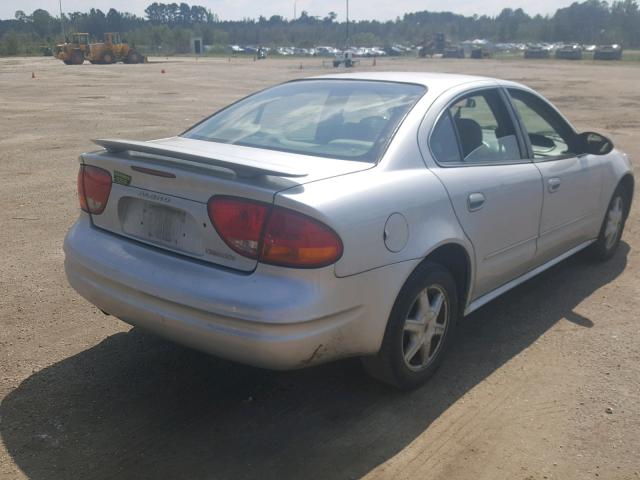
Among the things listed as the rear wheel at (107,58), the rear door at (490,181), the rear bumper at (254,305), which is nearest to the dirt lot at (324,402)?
the rear bumper at (254,305)

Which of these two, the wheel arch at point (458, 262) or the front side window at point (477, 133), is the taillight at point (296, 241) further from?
the front side window at point (477, 133)

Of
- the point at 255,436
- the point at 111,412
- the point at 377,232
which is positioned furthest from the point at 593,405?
the point at 111,412

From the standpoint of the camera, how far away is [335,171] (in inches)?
126

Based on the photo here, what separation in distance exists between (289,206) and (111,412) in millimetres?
1391

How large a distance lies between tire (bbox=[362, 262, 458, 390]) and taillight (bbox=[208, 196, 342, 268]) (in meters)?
0.57

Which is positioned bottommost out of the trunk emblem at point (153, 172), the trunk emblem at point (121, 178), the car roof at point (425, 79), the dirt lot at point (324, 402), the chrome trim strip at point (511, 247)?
the dirt lot at point (324, 402)

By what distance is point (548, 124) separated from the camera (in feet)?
16.6

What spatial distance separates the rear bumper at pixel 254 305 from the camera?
2844 mm

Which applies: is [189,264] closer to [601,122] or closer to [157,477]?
[157,477]

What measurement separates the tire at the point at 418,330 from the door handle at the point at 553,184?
1229 millimetres

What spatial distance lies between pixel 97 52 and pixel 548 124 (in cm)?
5647

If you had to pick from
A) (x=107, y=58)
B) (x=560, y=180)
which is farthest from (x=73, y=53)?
(x=560, y=180)

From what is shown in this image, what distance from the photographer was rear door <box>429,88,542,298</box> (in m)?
3.68

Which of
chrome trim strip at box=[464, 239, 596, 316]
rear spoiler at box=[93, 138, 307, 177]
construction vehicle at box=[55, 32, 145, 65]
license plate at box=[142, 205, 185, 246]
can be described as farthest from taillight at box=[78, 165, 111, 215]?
construction vehicle at box=[55, 32, 145, 65]
